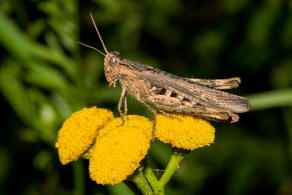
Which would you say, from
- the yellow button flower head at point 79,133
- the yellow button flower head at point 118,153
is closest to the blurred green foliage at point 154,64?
the yellow button flower head at point 79,133

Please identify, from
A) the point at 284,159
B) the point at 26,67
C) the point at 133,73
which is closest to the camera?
the point at 133,73

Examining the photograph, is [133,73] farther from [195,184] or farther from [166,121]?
[195,184]

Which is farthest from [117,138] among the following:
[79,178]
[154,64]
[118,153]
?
[154,64]

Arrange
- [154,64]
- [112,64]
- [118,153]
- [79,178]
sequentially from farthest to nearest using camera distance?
1. [154,64]
2. [112,64]
3. [79,178]
4. [118,153]

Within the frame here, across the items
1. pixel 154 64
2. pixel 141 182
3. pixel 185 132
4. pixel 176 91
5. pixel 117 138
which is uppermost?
pixel 154 64

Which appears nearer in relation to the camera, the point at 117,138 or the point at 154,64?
the point at 117,138

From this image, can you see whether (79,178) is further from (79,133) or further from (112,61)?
(112,61)

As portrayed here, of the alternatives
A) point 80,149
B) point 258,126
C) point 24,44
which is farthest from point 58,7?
point 258,126
